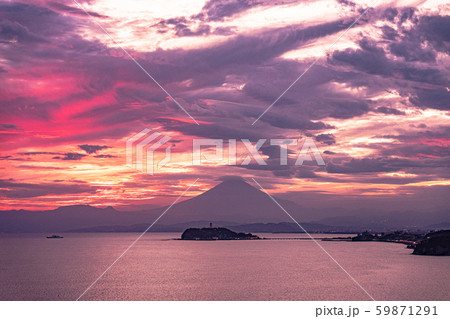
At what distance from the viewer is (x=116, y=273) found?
4107 inches

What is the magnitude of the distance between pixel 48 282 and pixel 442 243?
453 ft

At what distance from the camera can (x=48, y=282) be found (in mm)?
87062

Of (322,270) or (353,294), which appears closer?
(353,294)

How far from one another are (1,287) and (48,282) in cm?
836
